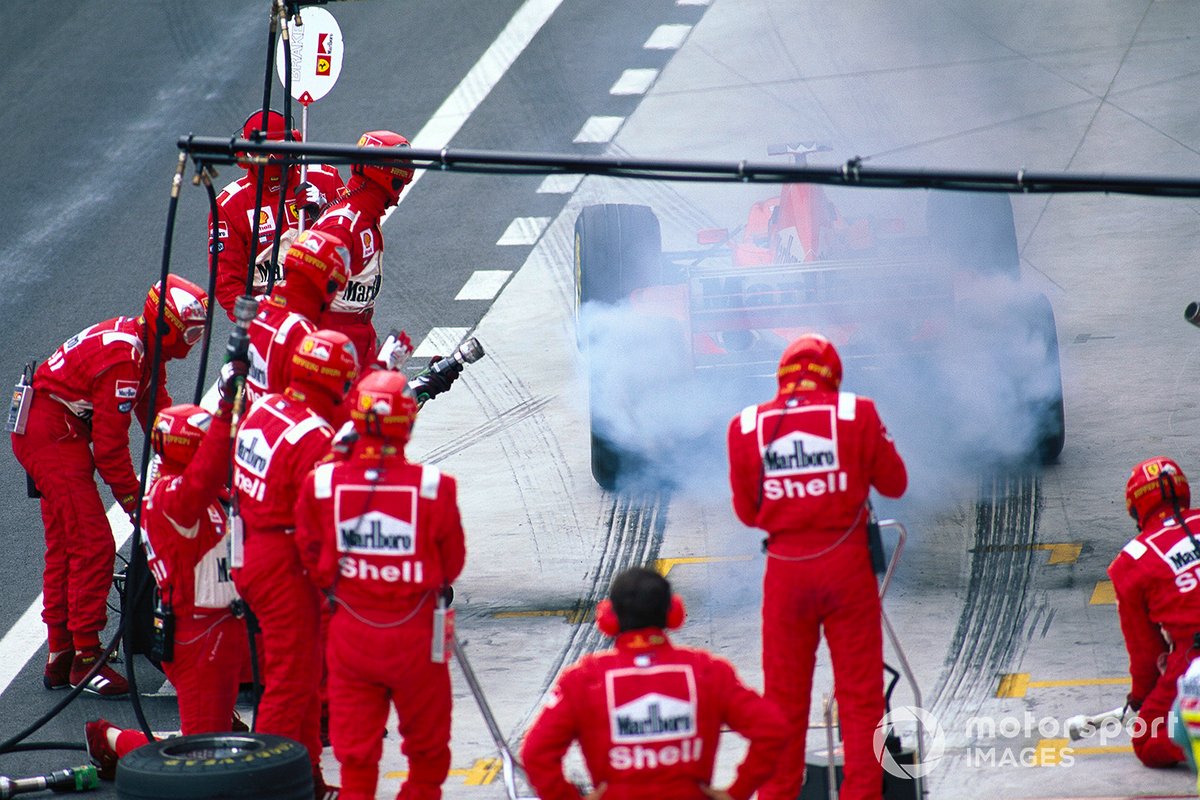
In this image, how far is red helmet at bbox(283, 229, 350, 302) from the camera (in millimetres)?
9539

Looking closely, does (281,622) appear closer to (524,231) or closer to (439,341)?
(439,341)

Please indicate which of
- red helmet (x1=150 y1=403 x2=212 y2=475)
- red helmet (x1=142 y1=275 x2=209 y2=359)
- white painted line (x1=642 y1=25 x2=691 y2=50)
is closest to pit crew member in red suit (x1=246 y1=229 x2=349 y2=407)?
red helmet (x1=142 y1=275 x2=209 y2=359)

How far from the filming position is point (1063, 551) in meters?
10.5

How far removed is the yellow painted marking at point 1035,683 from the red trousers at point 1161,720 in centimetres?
98

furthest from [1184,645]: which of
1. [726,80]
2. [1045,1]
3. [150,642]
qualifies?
[1045,1]

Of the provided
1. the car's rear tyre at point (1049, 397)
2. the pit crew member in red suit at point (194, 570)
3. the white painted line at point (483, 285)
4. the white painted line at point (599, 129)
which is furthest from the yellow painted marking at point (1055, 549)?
the white painted line at point (599, 129)

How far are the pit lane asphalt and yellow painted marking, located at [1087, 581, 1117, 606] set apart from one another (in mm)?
76

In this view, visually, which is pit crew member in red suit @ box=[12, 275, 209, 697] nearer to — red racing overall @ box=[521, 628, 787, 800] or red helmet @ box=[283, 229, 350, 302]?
red helmet @ box=[283, 229, 350, 302]

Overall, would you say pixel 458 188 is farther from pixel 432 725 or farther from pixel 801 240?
pixel 432 725

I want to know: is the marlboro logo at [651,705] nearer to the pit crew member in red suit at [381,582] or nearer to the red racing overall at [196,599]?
the pit crew member in red suit at [381,582]

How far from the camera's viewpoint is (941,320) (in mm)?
10930

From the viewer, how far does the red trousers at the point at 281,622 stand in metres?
7.59

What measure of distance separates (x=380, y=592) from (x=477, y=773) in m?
1.75

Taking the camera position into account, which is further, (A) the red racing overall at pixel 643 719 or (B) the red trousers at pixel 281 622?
(B) the red trousers at pixel 281 622
